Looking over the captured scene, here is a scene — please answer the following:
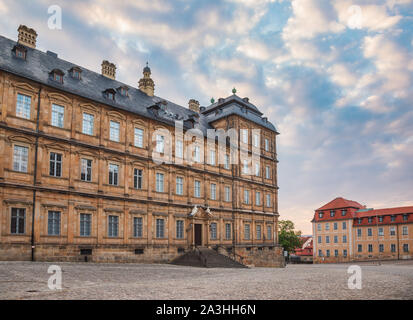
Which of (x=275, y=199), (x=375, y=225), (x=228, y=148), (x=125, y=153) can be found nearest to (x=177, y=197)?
(x=125, y=153)

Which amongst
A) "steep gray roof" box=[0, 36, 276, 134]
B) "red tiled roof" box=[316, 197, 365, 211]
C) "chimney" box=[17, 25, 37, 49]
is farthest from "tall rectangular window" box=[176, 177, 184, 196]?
"red tiled roof" box=[316, 197, 365, 211]

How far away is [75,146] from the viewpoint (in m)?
28.7

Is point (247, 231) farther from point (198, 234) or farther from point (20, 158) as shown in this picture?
point (20, 158)

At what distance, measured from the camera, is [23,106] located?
26.4 meters

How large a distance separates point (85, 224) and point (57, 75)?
1170cm

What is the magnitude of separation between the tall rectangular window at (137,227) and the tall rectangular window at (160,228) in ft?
6.12

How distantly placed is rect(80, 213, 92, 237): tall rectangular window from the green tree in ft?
197

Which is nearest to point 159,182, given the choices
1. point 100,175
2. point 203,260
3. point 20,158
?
point 100,175

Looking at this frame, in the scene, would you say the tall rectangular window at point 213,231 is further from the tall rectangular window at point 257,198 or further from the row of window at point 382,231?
the row of window at point 382,231

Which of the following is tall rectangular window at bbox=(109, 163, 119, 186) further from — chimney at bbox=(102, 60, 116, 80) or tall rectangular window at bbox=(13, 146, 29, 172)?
chimney at bbox=(102, 60, 116, 80)

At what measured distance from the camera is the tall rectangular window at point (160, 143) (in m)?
34.8

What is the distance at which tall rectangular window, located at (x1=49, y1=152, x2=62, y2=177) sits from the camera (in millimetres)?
27328

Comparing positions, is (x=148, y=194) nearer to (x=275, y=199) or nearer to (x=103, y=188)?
(x=103, y=188)

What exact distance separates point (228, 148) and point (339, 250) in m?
41.9
